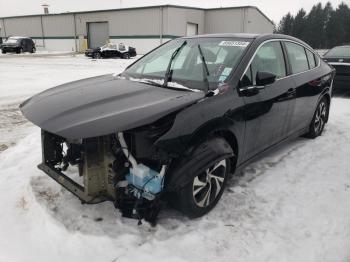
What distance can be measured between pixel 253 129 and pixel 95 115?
1718 millimetres

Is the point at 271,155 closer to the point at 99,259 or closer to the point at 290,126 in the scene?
the point at 290,126

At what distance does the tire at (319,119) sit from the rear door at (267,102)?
3.94ft

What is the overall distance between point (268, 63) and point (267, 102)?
52cm

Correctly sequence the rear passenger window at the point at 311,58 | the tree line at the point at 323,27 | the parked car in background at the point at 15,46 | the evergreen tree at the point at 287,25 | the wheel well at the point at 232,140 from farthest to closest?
the evergreen tree at the point at 287,25
the tree line at the point at 323,27
the parked car in background at the point at 15,46
the rear passenger window at the point at 311,58
the wheel well at the point at 232,140

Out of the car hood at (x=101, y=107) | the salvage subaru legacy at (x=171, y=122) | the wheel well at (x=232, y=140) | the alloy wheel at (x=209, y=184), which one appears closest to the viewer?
the car hood at (x=101, y=107)

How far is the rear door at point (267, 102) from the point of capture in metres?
3.50

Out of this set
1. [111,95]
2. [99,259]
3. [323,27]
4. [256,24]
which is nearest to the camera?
[99,259]

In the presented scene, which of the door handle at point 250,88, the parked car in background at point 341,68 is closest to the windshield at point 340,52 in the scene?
the parked car in background at point 341,68

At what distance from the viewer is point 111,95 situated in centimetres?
315

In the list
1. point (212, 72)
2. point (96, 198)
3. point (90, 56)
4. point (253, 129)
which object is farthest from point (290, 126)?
point (90, 56)

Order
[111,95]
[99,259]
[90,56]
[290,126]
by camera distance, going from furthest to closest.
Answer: [90,56]
[290,126]
[111,95]
[99,259]

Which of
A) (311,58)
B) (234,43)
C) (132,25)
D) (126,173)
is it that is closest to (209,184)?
(126,173)

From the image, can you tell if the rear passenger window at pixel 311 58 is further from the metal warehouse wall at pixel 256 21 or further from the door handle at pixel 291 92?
the metal warehouse wall at pixel 256 21

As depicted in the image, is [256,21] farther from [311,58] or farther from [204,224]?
[204,224]
